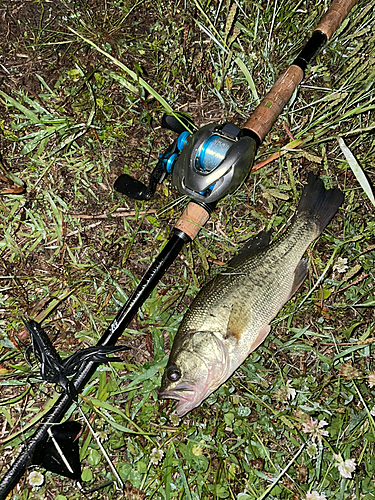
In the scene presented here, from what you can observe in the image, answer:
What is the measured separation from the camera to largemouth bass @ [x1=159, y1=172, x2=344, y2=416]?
273cm

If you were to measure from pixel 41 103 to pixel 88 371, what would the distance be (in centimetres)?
198

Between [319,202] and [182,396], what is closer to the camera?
[182,396]

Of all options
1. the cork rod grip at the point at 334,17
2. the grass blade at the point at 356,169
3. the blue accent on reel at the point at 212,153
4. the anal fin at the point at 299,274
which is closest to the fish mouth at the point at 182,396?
the anal fin at the point at 299,274

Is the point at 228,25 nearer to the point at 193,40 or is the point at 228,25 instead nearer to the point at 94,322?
the point at 193,40

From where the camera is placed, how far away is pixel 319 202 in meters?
3.05

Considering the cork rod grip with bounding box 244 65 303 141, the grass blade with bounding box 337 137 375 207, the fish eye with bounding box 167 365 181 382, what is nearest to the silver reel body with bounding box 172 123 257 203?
the cork rod grip with bounding box 244 65 303 141

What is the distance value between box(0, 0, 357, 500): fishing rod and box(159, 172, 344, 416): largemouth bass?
36 centimetres

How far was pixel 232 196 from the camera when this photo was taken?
128 inches

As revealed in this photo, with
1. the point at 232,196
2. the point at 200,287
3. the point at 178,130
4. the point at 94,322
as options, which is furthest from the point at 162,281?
the point at 178,130

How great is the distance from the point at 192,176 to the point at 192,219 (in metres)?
0.34

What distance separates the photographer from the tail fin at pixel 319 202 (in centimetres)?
303

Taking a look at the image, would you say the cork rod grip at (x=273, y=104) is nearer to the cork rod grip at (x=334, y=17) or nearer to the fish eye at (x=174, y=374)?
the cork rod grip at (x=334, y=17)

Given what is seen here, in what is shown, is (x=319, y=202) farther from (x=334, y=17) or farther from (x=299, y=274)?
(x=334, y=17)

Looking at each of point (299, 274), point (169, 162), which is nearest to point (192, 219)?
point (169, 162)
